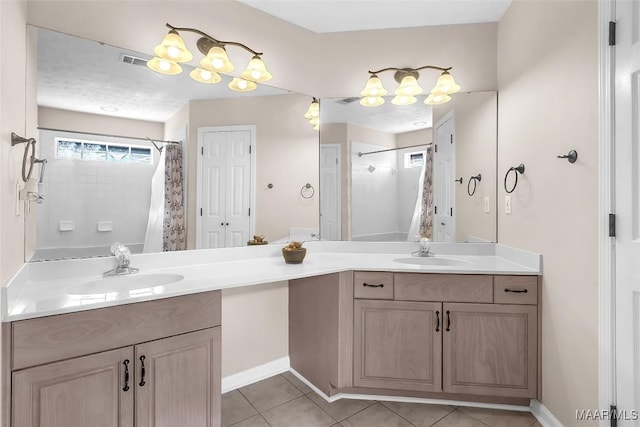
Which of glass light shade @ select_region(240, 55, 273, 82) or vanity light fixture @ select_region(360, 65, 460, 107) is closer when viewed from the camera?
glass light shade @ select_region(240, 55, 273, 82)

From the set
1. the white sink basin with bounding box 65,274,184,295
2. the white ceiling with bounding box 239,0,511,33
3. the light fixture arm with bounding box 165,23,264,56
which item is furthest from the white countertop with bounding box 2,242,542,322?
the white ceiling with bounding box 239,0,511,33

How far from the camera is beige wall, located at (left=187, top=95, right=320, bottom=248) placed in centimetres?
222

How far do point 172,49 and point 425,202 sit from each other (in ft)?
6.24

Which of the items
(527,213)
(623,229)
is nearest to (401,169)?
(527,213)

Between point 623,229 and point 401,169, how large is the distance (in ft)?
4.48

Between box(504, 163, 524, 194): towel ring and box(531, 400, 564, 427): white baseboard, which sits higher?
box(504, 163, 524, 194): towel ring

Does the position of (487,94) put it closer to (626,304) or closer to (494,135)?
(494,135)

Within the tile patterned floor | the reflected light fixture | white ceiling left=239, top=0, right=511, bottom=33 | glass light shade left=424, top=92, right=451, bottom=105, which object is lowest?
the tile patterned floor

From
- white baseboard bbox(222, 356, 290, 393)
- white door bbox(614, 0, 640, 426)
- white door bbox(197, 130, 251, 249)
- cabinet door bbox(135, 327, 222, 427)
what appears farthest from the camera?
white baseboard bbox(222, 356, 290, 393)

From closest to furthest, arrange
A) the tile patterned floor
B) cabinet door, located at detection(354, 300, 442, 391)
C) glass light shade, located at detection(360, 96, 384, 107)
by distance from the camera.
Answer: the tile patterned floor < cabinet door, located at detection(354, 300, 442, 391) < glass light shade, located at detection(360, 96, 384, 107)

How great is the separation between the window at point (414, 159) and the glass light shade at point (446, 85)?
46 cm

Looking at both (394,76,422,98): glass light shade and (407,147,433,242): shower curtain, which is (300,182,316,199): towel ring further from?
(394,76,422,98): glass light shade

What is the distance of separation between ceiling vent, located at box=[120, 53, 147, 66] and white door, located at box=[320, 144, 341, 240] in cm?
127

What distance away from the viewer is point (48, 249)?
1.60 metres
